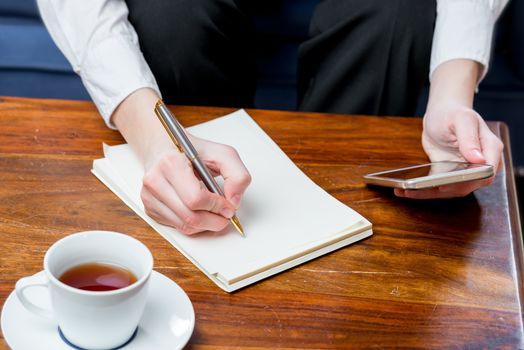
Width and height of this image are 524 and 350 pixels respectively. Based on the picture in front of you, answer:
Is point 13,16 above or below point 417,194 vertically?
below

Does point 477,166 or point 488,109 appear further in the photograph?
point 488,109

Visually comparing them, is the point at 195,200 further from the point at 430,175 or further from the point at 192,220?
the point at 430,175

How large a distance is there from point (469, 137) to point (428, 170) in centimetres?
6

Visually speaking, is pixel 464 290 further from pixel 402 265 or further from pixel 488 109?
pixel 488 109

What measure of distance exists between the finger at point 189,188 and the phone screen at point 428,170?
21cm

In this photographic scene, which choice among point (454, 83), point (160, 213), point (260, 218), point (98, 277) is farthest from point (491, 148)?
point (98, 277)

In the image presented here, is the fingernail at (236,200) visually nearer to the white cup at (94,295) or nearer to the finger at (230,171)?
the finger at (230,171)

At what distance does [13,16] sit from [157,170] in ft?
3.35

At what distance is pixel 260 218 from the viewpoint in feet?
2.59

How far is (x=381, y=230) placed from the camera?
0.81 metres

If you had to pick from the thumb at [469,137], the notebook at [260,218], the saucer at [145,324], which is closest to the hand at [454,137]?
the thumb at [469,137]

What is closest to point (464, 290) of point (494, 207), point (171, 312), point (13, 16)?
point (494, 207)

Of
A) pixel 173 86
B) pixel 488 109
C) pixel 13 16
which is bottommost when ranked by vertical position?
pixel 488 109

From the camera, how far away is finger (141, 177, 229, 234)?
0.74 m
